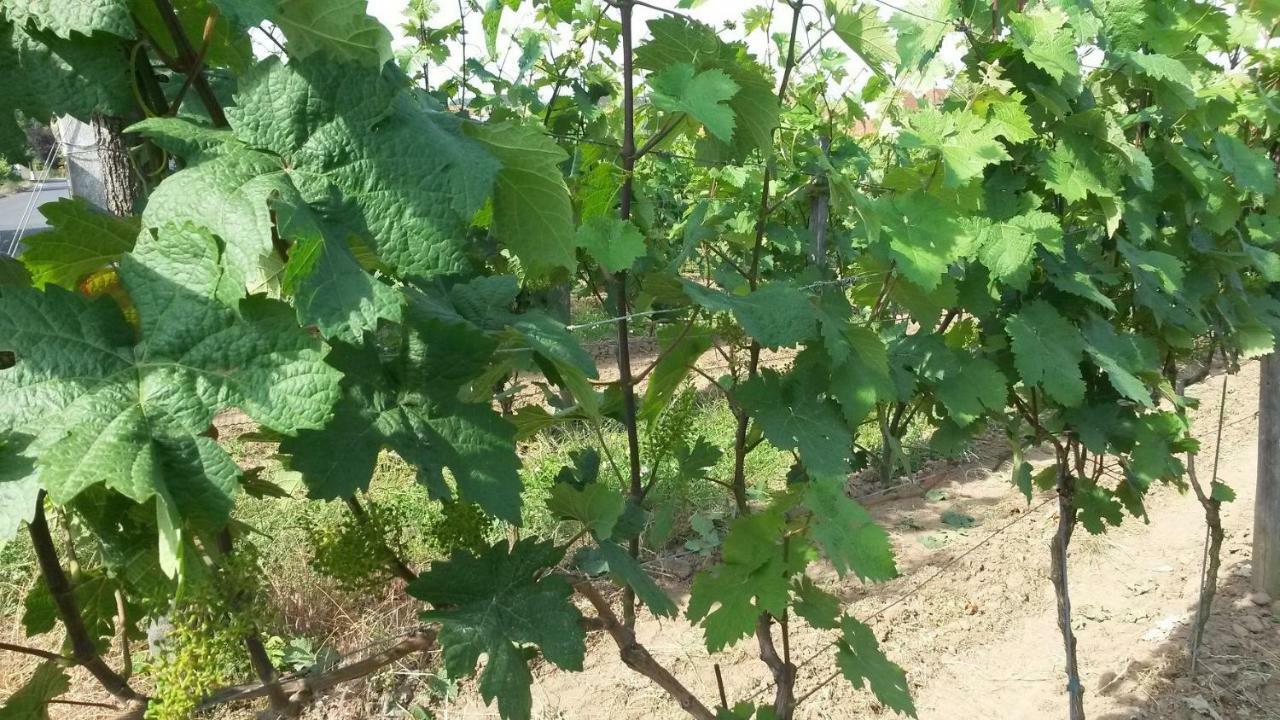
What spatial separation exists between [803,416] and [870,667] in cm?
53

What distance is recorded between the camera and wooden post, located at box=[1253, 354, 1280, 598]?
11.6 ft

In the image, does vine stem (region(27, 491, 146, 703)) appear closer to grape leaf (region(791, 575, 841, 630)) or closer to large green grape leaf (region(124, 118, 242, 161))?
large green grape leaf (region(124, 118, 242, 161))

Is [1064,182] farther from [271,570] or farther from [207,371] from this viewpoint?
[271,570]

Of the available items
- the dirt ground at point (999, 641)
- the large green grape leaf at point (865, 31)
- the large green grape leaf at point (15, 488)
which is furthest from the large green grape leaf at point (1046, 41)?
the dirt ground at point (999, 641)

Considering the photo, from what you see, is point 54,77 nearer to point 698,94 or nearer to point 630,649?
point 698,94

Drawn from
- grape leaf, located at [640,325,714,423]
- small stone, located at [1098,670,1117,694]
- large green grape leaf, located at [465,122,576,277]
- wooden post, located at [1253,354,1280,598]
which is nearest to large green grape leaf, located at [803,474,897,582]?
grape leaf, located at [640,325,714,423]

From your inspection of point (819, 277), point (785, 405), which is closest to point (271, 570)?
point (819, 277)

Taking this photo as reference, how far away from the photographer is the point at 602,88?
141 inches

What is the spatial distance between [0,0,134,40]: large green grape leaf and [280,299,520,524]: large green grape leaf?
0.36m

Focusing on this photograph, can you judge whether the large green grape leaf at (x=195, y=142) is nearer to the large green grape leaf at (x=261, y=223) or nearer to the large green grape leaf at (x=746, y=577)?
the large green grape leaf at (x=261, y=223)

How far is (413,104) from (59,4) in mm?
297

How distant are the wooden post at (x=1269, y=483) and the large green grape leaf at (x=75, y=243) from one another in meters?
3.90

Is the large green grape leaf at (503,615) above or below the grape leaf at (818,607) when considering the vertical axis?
above

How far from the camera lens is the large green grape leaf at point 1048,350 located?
1.97 meters
